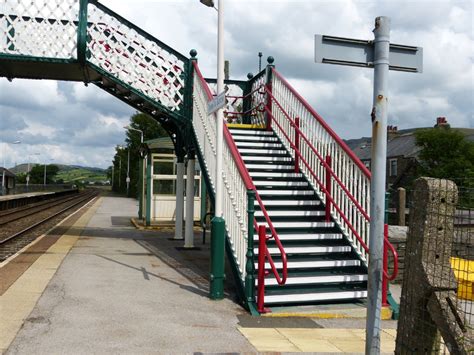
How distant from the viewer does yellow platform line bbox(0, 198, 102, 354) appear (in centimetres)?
552

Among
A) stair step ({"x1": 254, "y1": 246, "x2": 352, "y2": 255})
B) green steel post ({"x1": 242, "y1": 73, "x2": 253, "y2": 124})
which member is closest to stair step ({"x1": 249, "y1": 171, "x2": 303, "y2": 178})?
stair step ({"x1": 254, "y1": 246, "x2": 352, "y2": 255})

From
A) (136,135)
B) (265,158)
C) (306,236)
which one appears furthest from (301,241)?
(136,135)

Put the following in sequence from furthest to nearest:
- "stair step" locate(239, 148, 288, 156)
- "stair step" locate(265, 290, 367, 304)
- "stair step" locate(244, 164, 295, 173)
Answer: "stair step" locate(239, 148, 288, 156)
"stair step" locate(244, 164, 295, 173)
"stair step" locate(265, 290, 367, 304)

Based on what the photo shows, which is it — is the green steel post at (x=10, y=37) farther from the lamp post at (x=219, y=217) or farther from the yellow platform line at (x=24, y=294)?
the lamp post at (x=219, y=217)

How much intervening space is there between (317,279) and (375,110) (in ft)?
14.2

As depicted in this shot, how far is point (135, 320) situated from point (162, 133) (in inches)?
2811

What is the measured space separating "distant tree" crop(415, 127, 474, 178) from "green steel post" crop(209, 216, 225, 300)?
3212cm

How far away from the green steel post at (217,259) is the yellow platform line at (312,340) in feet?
4.71

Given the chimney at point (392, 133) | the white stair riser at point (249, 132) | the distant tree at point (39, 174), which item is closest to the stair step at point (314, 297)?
the white stair riser at point (249, 132)

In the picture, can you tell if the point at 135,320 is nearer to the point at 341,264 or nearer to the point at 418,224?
the point at 341,264

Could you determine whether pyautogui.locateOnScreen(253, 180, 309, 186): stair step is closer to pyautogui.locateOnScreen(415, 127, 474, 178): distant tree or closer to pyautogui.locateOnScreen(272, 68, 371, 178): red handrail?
pyautogui.locateOnScreen(272, 68, 371, 178): red handrail

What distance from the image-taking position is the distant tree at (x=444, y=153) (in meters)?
36.0

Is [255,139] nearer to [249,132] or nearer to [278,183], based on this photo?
[249,132]

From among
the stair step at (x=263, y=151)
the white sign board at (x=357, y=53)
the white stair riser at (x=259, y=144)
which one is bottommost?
the stair step at (x=263, y=151)
